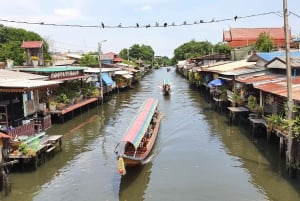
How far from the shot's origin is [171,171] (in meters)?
19.4

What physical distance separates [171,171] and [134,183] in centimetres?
257

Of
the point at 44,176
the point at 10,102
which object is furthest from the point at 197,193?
the point at 10,102

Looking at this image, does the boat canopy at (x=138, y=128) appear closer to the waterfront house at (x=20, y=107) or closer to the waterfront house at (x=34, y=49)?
the waterfront house at (x=20, y=107)

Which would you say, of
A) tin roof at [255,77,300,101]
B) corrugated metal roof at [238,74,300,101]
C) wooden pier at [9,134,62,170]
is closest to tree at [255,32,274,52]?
corrugated metal roof at [238,74,300,101]

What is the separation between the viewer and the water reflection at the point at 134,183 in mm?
16219

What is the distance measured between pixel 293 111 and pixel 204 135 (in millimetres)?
11089

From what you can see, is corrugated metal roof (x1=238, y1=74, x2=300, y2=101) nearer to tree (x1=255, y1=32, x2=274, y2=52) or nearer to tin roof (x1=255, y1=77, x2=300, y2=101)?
tin roof (x1=255, y1=77, x2=300, y2=101)

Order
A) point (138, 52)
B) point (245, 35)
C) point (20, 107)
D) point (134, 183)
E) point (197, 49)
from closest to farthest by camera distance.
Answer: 1. point (134, 183)
2. point (20, 107)
3. point (245, 35)
4. point (197, 49)
5. point (138, 52)

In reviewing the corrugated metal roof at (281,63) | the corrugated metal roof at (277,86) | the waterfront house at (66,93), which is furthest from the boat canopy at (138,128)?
the corrugated metal roof at (281,63)

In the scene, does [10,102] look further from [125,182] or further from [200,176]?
[200,176]

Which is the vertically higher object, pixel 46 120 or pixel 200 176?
pixel 46 120

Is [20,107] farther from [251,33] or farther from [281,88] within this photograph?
[251,33]

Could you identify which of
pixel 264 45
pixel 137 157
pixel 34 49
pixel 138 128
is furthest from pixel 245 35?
pixel 137 157

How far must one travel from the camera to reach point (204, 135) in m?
27.9
